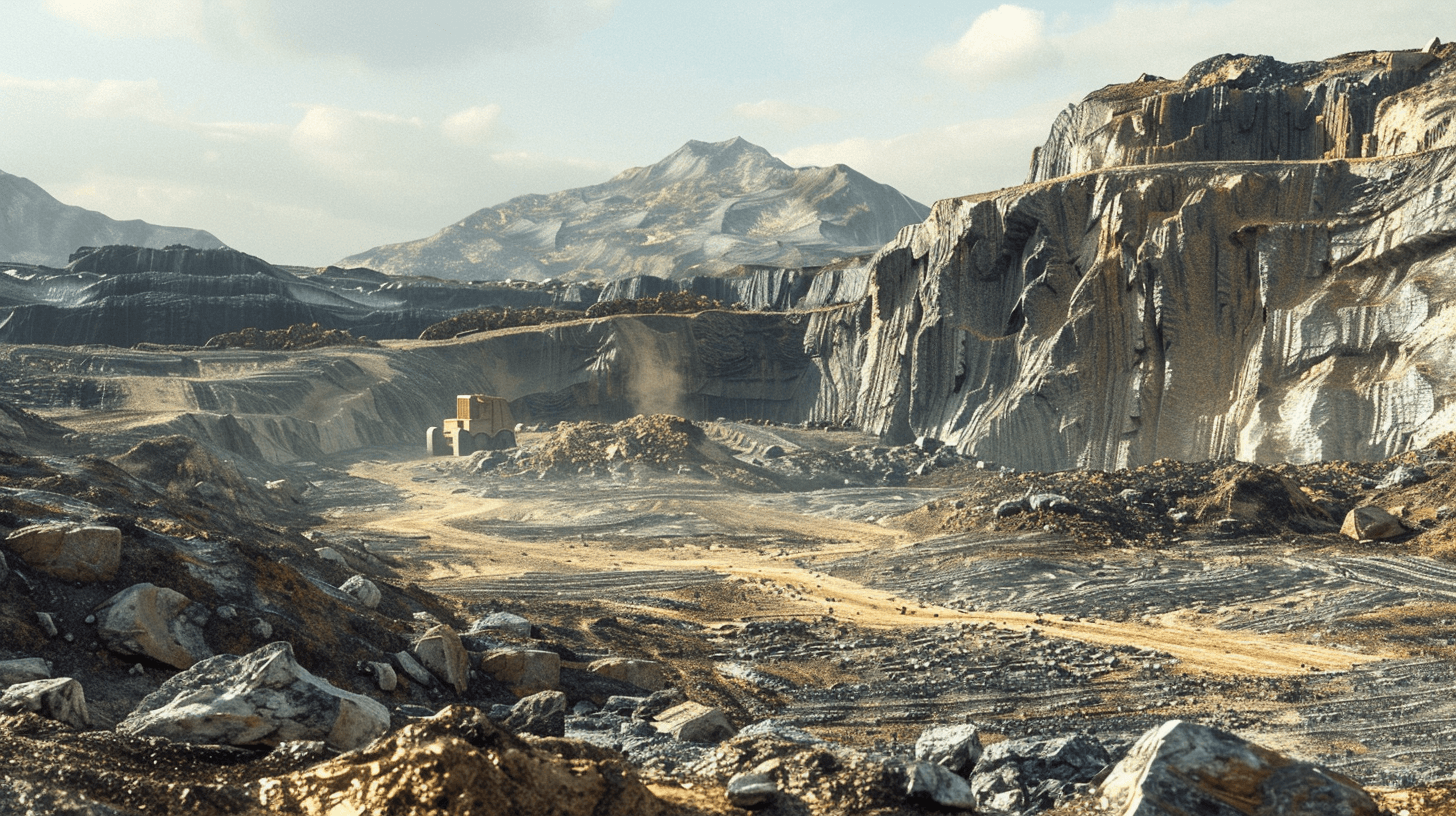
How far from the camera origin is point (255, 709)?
571cm

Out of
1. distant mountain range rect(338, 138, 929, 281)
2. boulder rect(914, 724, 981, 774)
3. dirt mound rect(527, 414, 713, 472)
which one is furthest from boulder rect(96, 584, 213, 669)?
distant mountain range rect(338, 138, 929, 281)

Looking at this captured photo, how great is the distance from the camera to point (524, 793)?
4270mm

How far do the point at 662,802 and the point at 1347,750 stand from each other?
22.6 feet

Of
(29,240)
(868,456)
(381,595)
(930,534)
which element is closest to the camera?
(381,595)

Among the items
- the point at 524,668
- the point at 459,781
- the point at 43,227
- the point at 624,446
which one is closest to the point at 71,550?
the point at 524,668

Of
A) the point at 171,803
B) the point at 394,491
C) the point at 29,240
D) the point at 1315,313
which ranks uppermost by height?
the point at 29,240

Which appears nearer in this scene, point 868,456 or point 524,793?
point 524,793

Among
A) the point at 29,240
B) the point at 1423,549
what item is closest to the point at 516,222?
the point at 29,240

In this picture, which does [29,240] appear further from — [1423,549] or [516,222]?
[1423,549]

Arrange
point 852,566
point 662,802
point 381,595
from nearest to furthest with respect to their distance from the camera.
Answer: point 662,802 → point 381,595 → point 852,566

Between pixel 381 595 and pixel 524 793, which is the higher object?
pixel 524 793

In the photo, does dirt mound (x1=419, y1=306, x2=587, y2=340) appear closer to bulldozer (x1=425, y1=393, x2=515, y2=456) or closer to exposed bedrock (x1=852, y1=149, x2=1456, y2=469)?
bulldozer (x1=425, y1=393, x2=515, y2=456)

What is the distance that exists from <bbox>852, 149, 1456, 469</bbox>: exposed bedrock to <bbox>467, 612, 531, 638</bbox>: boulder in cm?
2248

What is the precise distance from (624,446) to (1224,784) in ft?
93.8
